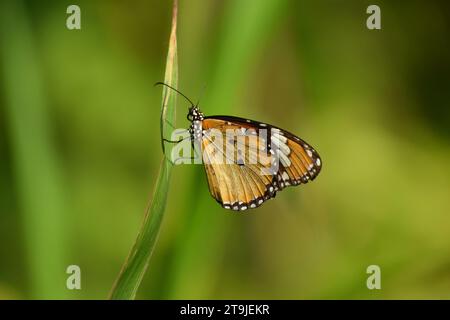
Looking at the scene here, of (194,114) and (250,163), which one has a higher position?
(194,114)

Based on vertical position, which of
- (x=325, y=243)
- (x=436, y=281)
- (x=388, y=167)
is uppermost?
(x=388, y=167)

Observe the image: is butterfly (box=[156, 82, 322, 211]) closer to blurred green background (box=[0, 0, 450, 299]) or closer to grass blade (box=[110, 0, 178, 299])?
blurred green background (box=[0, 0, 450, 299])

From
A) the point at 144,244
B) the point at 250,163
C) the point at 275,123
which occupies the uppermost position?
the point at 275,123

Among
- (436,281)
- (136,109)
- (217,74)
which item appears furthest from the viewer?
(136,109)

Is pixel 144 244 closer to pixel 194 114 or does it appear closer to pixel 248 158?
pixel 194 114

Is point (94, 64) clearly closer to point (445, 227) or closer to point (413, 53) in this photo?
point (413, 53)

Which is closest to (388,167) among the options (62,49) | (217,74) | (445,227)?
(445,227)

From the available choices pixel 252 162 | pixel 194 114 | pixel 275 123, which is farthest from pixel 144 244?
pixel 275 123
